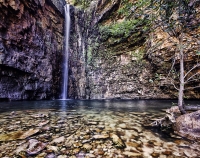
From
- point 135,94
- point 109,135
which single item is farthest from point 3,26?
point 135,94

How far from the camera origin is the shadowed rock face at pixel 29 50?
371 inches

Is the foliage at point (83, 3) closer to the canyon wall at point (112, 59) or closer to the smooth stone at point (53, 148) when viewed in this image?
the canyon wall at point (112, 59)

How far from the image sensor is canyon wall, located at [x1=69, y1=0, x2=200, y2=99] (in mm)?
11625

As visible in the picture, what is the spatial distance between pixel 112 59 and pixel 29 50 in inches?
319

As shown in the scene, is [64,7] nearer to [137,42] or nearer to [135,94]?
[137,42]

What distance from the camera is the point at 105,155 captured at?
1662 millimetres

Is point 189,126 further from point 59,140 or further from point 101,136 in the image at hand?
point 59,140

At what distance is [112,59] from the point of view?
13.8 metres

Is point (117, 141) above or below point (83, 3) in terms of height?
below

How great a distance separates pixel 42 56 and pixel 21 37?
239 cm

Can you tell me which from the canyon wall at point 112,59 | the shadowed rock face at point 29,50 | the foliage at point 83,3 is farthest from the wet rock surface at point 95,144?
the foliage at point 83,3

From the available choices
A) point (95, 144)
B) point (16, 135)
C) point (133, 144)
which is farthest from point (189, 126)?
point (16, 135)

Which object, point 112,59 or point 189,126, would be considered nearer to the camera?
point 189,126

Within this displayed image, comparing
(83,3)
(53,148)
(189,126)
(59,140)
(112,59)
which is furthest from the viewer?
(83,3)
